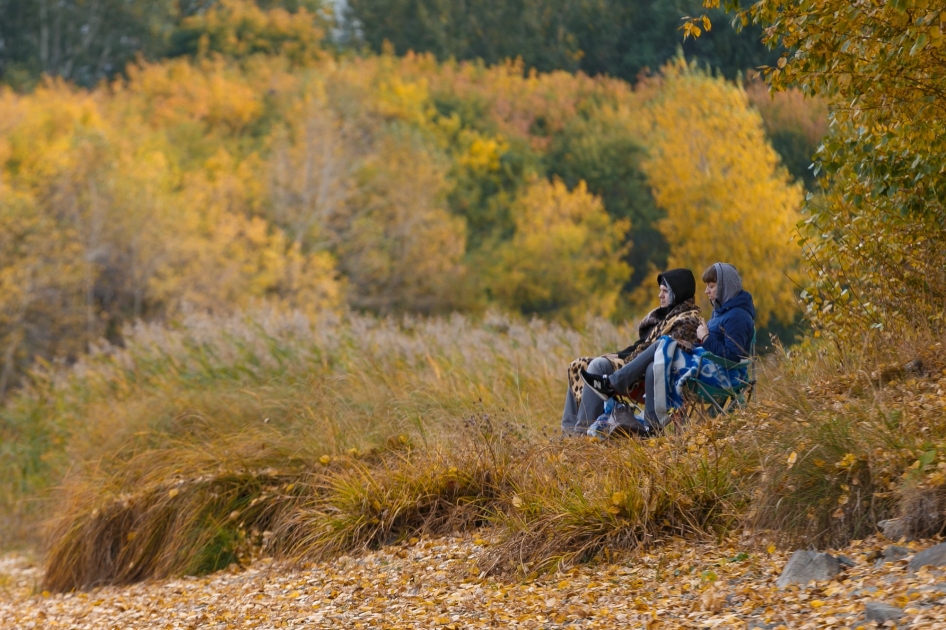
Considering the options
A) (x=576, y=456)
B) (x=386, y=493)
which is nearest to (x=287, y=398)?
(x=386, y=493)

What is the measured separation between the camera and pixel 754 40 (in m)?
17.8

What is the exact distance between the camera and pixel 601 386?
20.6 ft

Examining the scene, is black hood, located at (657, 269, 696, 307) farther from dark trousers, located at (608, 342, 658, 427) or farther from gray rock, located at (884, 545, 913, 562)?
gray rock, located at (884, 545, 913, 562)

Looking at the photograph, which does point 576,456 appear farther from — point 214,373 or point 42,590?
point 214,373

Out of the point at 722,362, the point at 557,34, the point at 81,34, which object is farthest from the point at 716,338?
the point at 81,34

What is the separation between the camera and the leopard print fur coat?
627cm

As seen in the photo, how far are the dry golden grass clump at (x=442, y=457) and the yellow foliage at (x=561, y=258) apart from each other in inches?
514

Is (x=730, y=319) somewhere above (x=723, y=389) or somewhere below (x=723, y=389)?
above

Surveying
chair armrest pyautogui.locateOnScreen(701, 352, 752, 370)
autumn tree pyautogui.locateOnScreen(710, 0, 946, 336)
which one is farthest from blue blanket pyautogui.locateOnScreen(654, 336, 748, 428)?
autumn tree pyautogui.locateOnScreen(710, 0, 946, 336)

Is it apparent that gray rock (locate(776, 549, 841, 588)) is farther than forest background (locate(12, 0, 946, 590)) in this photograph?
No

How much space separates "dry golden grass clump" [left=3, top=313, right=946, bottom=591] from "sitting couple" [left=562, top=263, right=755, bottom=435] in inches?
9.9

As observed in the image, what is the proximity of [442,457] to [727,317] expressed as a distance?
1.77 meters

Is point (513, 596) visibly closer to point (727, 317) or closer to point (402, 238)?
point (727, 317)

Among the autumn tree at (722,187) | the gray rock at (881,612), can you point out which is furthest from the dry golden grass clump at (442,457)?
the autumn tree at (722,187)
